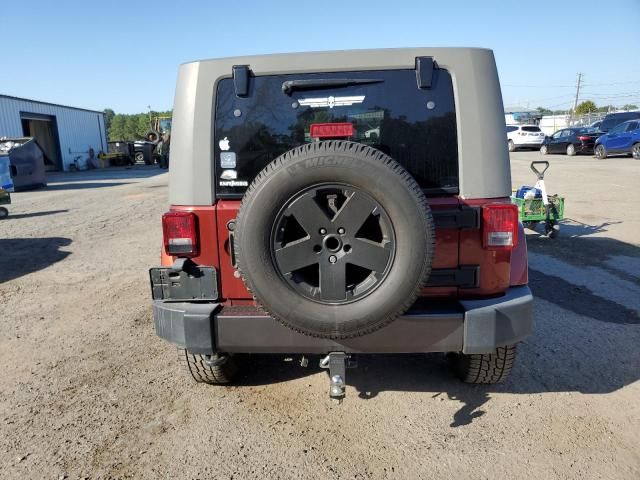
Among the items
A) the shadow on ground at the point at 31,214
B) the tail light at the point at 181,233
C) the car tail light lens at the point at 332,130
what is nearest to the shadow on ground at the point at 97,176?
the shadow on ground at the point at 31,214

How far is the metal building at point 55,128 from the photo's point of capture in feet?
87.5

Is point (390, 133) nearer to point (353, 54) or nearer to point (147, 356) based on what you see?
point (353, 54)

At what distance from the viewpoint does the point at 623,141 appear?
67.4 feet

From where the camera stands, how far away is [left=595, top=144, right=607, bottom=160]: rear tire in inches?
841

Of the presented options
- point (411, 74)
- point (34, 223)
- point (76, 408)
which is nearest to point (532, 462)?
point (411, 74)

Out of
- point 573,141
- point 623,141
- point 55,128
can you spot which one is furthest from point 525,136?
point 55,128

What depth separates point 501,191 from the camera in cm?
268

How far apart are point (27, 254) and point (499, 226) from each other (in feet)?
25.0

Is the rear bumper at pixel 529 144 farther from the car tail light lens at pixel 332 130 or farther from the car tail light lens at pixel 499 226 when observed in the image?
the car tail light lens at pixel 332 130

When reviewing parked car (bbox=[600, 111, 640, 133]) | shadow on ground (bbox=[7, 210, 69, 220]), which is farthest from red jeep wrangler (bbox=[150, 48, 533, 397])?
parked car (bbox=[600, 111, 640, 133])

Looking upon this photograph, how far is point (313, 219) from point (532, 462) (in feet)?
5.73

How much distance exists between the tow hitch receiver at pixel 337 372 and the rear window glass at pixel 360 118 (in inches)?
42.5

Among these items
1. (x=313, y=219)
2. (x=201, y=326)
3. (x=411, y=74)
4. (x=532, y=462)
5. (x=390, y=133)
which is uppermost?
(x=411, y=74)

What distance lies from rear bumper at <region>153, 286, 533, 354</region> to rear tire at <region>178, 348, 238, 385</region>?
495 mm
